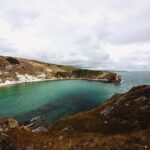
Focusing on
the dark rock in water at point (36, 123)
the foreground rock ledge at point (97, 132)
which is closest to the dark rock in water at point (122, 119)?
the foreground rock ledge at point (97, 132)

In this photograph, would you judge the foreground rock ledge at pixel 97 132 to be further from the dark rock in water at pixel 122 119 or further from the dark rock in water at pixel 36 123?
the dark rock in water at pixel 36 123

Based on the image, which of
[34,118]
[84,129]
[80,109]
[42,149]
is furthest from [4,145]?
[80,109]

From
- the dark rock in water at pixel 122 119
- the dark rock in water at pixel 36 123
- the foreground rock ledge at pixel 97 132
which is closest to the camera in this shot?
the foreground rock ledge at pixel 97 132

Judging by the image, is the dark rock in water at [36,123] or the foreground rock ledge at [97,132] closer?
the foreground rock ledge at [97,132]

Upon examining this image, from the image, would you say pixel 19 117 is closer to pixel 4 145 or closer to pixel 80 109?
pixel 80 109

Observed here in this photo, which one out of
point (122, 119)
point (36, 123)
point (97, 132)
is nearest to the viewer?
point (97, 132)

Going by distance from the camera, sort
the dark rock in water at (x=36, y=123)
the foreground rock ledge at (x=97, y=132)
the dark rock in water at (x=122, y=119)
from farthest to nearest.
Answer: the dark rock in water at (x=36, y=123)
the dark rock in water at (x=122, y=119)
the foreground rock ledge at (x=97, y=132)

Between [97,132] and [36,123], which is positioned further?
[36,123]

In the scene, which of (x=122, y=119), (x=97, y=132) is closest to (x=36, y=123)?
(x=97, y=132)

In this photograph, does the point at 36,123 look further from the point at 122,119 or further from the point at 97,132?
the point at 122,119
